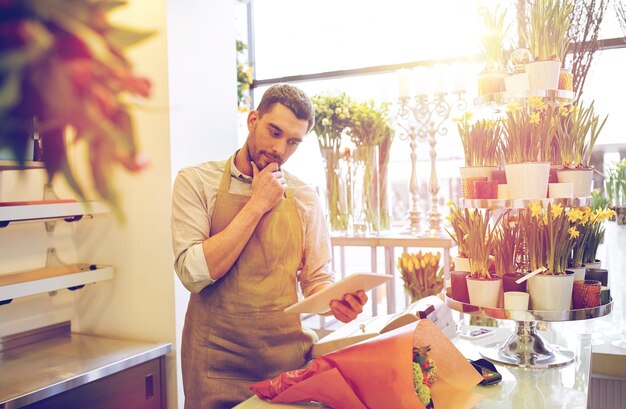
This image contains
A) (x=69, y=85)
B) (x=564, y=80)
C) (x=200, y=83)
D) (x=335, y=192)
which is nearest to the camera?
(x=69, y=85)

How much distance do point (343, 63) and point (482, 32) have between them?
2.42 meters

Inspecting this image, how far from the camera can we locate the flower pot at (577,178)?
1711 mm

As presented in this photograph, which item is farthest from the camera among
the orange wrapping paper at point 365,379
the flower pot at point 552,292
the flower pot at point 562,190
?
the flower pot at point 562,190

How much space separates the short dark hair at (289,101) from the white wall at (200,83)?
66 centimetres

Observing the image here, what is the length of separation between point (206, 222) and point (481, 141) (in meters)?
0.92

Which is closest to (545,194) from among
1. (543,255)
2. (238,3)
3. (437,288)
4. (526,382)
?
(543,255)

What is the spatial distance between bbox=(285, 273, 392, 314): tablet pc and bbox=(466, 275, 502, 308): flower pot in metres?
0.35

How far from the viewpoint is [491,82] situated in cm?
179

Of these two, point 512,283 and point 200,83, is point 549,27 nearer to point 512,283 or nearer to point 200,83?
point 512,283

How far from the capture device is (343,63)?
13.9ft

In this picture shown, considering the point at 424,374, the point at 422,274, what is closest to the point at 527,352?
the point at 424,374

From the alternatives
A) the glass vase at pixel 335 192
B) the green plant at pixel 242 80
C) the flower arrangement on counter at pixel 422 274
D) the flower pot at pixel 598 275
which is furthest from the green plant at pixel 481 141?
the green plant at pixel 242 80

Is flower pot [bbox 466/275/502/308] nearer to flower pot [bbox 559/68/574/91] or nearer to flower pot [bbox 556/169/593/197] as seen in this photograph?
flower pot [bbox 556/169/593/197]

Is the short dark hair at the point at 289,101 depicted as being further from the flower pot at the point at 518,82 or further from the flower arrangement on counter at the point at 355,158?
the flower arrangement on counter at the point at 355,158
